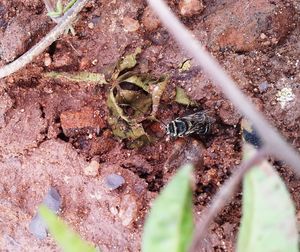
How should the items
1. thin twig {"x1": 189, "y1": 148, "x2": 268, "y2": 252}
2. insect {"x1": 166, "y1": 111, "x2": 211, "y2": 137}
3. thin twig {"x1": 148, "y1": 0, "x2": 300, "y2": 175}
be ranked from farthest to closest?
insect {"x1": 166, "y1": 111, "x2": 211, "y2": 137}, thin twig {"x1": 148, "y1": 0, "x2": 300, "y2": 175}, thin twig {"x1": 189, "y1": 148, "x2": 268, "y2": 252}

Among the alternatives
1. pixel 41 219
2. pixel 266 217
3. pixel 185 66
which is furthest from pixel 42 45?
pixel 266 217

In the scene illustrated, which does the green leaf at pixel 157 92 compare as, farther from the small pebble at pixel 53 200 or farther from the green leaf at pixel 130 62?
the small pebble at pixel 53 200

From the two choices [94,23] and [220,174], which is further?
[94,23]

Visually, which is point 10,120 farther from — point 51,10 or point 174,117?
point 174,117

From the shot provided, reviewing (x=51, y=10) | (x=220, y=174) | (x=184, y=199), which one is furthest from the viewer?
(x=51, y=10)

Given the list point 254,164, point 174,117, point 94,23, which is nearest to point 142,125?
point 174,117

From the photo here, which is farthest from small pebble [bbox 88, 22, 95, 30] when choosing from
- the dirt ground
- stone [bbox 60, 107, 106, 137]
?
stone [bbox 60, 107, 106, 137]

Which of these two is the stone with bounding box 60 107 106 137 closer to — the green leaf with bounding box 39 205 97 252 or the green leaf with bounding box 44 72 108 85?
the green leaf with bounding box 44 72 108 85

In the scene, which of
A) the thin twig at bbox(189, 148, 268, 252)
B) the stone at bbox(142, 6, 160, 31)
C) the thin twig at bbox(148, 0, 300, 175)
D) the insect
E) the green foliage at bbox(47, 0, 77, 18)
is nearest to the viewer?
the thin twig at bbox(189, 148, 268, 252)

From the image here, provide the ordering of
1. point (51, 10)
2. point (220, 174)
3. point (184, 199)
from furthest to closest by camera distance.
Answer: point (51, 10) < point (220, 174) < point (184, 199)
